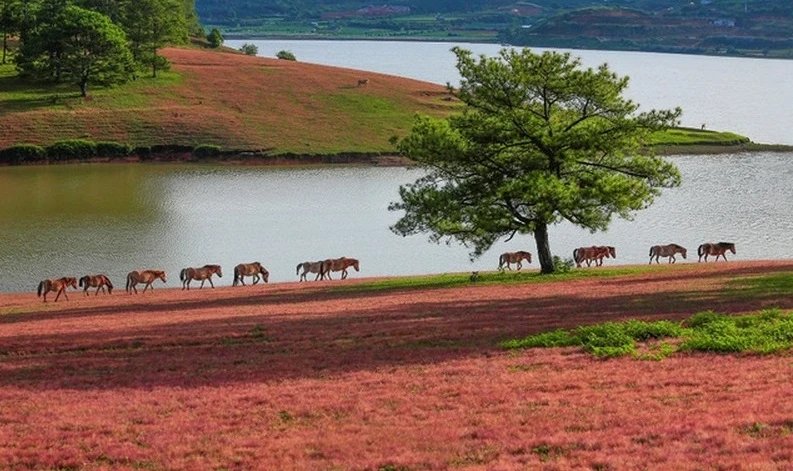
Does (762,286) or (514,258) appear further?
(514,258)

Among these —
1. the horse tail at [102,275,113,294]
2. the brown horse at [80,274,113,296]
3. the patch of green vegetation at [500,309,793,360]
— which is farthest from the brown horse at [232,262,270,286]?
the patch of green vegetation at [500,309,793,360]

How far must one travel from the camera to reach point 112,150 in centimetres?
9181

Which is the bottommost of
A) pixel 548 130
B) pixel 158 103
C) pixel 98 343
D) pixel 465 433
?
pixel 465 433

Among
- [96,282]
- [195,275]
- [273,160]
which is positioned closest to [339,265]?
[195,275]

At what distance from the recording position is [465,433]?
13578 mm

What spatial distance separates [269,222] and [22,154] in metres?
38.9

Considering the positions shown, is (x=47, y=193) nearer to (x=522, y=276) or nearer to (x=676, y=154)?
(x=522, y=276)

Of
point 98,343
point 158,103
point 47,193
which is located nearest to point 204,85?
point 158,103

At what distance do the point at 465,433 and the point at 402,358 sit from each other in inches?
244

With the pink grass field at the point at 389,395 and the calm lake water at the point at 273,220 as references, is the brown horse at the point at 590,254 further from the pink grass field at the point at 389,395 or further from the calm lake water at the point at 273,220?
the pink grass field at the point at 389,395

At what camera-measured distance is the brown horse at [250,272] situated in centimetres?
4628

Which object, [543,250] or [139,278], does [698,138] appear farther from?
[139,278]

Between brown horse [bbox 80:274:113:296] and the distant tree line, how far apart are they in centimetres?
6534

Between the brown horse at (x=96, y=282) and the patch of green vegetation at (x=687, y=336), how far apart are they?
2688 cm
